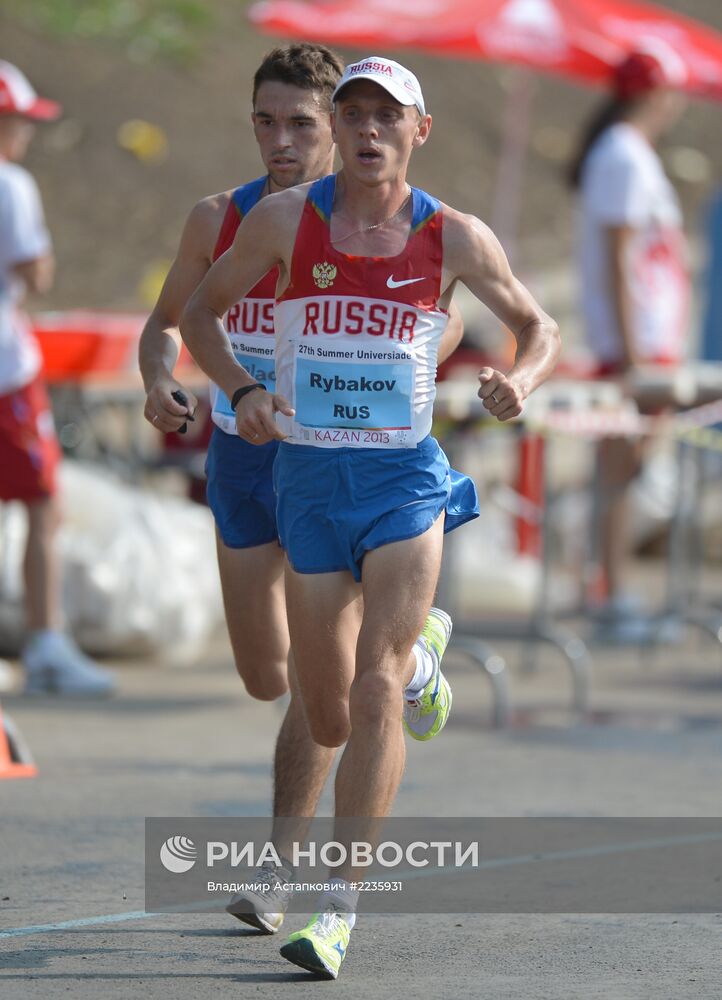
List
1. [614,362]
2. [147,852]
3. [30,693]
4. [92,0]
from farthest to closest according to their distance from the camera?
[92,0] < [614,362] < [30,693] < [147,852]

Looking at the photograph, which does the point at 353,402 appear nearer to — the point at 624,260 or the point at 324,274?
the point at 324,274

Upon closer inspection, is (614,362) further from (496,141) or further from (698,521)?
(496,141)

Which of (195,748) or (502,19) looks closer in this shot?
(195,748)

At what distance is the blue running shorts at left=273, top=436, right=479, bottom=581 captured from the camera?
4219mm

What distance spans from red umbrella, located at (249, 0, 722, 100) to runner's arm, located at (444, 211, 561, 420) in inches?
298

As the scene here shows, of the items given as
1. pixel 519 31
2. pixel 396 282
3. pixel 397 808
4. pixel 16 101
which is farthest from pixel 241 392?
pixel 519 31

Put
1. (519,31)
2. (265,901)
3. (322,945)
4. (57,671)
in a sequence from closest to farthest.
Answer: (322,945) < (265,901) < (57,671) < (519,31)

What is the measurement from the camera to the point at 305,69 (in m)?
4.71

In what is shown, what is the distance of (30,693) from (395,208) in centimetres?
414

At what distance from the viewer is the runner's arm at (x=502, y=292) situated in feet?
14.0

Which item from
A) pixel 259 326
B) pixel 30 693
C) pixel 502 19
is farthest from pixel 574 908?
pixel 502 19

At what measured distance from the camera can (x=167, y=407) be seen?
4.32 m

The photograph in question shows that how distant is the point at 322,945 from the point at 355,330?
4.37ft

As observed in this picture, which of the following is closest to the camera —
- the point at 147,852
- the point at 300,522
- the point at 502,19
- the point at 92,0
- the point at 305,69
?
the point at 300,522
